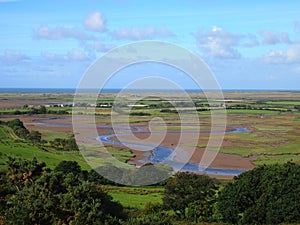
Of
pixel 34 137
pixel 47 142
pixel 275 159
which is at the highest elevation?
pixel 34 137

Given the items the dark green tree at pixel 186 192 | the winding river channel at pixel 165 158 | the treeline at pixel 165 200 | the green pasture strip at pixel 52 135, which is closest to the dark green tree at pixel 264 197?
the treeline at pixel 165 200

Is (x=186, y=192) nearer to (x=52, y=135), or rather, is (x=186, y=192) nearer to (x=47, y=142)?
(x=47, y=142)

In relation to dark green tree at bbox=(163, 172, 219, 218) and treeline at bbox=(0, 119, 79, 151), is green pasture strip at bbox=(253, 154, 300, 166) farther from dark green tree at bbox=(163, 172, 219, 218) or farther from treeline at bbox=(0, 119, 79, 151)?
→ treeline at bbox=(0, 119, 79, 151)

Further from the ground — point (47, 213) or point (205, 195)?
point (47, 213)

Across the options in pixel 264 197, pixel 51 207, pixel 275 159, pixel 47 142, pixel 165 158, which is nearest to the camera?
pixel 51 207

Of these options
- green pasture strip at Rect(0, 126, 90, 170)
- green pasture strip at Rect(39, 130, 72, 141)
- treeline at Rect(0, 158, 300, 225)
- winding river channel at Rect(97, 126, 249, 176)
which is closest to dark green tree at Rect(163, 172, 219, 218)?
treeline at Rect(0, 158, 300, 225)

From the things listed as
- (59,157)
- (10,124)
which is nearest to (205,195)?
(59,157)

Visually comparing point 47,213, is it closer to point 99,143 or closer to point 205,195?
point 205,195

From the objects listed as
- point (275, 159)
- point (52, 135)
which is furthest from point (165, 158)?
point (52, 135)
